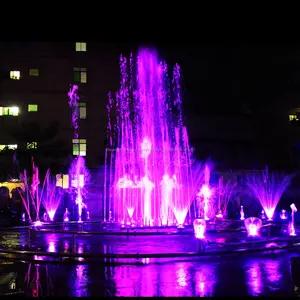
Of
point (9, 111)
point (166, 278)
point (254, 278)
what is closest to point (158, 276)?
point (166, 278)

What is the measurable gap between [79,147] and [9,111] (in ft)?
20.7

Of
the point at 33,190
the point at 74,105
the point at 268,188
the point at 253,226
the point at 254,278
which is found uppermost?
the point at 74,105

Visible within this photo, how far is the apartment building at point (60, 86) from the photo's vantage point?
1431 inches

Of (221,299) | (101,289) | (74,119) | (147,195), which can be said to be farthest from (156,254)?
(74,119)

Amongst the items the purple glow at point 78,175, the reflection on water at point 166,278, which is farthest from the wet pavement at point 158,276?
the purple glow at point 78,175

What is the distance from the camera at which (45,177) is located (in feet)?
105

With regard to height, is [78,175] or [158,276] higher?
[78,175]

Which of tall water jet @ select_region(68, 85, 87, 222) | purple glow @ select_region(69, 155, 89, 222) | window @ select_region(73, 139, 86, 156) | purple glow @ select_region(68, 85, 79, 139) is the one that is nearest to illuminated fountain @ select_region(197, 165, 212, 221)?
tall water jet @ select_region(68, 85, 87, 222)

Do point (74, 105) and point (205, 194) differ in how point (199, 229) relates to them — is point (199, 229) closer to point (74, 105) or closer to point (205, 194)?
point (205, 194)

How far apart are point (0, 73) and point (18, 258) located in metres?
27.1

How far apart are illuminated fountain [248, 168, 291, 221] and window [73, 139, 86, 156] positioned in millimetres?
13782

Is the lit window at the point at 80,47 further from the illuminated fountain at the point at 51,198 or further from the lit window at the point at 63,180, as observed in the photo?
the illuminated fountain at the point at 51,198

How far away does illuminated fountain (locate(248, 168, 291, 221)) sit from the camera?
28.1 m

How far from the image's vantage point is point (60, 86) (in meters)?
37.3
